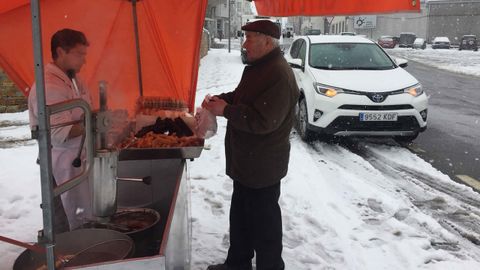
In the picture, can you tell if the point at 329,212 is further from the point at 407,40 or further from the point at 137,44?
the point at 407,40

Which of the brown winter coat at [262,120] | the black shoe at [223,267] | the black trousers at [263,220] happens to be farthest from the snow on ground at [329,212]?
the brown winter coat at [262,120]

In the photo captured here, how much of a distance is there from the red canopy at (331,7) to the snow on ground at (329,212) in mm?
2053

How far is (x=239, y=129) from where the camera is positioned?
2.98 meters

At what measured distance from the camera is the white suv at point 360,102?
6875mm

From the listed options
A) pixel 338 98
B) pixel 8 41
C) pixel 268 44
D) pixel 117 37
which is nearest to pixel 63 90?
pixel 268 44

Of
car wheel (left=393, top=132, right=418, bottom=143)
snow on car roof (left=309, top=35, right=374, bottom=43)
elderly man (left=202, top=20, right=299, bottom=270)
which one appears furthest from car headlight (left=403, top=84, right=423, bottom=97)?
elderly man (left=202, top=20, right=299, bottom=270)

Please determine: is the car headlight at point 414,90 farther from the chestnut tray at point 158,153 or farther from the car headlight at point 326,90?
the chestnut tray at point 158,153

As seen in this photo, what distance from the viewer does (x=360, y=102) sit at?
687cm

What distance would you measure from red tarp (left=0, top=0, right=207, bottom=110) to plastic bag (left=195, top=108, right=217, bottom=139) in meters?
1.21

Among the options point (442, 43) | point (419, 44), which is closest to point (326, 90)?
point (419, 44)

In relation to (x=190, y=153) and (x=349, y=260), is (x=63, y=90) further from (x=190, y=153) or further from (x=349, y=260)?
(x=349, y=260)

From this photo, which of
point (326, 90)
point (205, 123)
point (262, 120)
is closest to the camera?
point (262, 120)

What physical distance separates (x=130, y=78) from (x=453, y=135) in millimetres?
6210

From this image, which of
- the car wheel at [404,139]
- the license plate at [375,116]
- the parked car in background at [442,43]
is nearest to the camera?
the license plate at [375,116]
